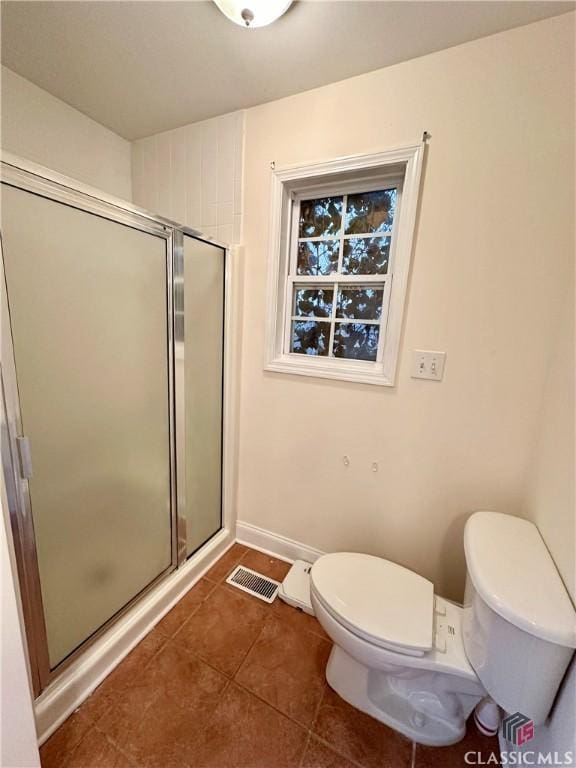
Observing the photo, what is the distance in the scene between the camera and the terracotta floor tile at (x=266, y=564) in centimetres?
160

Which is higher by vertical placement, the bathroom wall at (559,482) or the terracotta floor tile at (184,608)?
the bathroom wall at (559,482)

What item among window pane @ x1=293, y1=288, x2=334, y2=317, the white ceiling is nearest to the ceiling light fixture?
the white ceiling

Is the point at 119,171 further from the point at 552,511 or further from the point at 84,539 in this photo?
the point at 552,511

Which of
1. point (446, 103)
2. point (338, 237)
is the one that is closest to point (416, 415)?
point (338, 237)

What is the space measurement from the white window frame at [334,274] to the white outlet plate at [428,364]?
82mm

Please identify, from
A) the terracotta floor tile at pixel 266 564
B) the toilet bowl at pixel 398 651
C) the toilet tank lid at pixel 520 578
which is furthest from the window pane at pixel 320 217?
the terracotta floor tile at pixel 266 564

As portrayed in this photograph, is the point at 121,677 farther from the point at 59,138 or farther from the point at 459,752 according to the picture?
the point at 59,138

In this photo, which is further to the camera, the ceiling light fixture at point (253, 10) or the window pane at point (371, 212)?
the window pane at point (371, 212)

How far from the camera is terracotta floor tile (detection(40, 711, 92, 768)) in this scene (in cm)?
88

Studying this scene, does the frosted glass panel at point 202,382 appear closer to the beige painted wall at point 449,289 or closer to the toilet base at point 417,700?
the beige painted wall at point 449,289

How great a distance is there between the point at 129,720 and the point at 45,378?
113cm

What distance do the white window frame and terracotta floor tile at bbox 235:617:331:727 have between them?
113 centimetres

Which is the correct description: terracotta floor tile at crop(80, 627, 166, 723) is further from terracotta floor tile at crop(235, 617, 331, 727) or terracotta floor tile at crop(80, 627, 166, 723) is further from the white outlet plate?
the white outlet plate

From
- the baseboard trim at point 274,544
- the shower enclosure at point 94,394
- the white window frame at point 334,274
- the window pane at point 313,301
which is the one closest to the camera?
the shower enclosure at point 94,394
